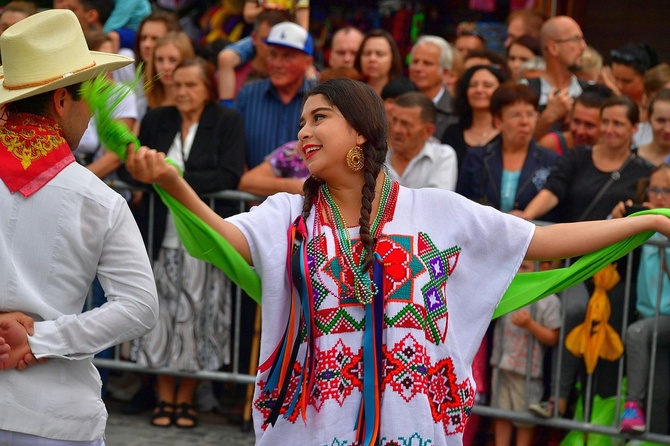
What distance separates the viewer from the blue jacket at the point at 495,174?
256 inches

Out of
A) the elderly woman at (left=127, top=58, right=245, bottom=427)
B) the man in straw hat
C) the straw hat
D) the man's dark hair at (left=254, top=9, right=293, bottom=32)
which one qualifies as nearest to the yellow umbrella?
the elderly woman at (left=127, top=58, right=245, bottom=427)

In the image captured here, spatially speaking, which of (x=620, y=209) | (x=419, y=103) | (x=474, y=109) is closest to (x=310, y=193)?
(x=620, y=209)

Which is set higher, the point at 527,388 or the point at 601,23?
the point at 601,23

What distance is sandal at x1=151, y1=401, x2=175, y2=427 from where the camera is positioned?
21.8 ft

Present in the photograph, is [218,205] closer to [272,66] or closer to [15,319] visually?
[272,66]

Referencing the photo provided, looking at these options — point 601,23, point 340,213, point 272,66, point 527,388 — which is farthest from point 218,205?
point 601,23

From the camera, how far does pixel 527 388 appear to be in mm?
6215

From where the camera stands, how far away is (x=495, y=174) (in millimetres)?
6566

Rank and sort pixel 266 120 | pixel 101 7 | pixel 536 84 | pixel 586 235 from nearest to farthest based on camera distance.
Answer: pixel 586 235
pixel 266 120
pixel 536 84
pixel 101 7

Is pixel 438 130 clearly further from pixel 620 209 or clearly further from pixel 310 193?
pixel 310 193

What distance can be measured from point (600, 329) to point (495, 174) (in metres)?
1.12

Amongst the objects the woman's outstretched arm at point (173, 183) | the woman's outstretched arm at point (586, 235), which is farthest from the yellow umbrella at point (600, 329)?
the woman's outstretched arm at point (173, 183)

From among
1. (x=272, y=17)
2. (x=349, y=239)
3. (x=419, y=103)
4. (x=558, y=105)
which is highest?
(x=272, y=17)

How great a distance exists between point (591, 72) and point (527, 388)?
9.77 feet
